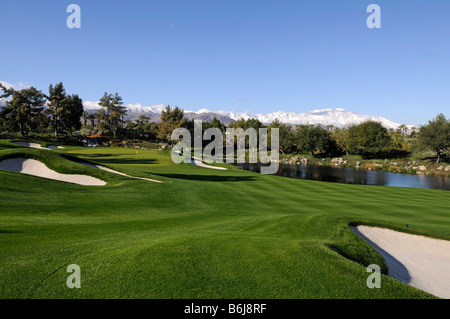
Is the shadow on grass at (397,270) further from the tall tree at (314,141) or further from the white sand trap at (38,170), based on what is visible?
the tall tree at (314,141)

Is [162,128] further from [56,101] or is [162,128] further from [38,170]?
[38,170]

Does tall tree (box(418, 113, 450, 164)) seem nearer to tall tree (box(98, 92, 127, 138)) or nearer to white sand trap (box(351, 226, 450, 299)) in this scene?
white sand trap (box(351, 226, 450, 299))

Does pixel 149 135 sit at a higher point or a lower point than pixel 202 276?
higher

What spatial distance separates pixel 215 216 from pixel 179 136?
78.6 meters

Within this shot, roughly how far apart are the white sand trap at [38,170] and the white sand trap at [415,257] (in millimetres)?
18466

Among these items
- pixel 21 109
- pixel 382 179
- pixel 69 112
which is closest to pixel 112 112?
pixel 69 112

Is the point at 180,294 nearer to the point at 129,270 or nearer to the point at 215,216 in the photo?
the point at 129,270

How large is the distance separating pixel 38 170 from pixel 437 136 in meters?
Result: 77.6

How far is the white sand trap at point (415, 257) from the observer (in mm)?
8031

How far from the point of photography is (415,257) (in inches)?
402

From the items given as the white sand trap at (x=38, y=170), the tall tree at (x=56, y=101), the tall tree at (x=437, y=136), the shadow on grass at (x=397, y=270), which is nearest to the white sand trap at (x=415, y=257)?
the shadow on grass at (x=397, y=270)

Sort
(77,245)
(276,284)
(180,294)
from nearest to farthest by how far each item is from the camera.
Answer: (180,294), (276,284), (77,245)
